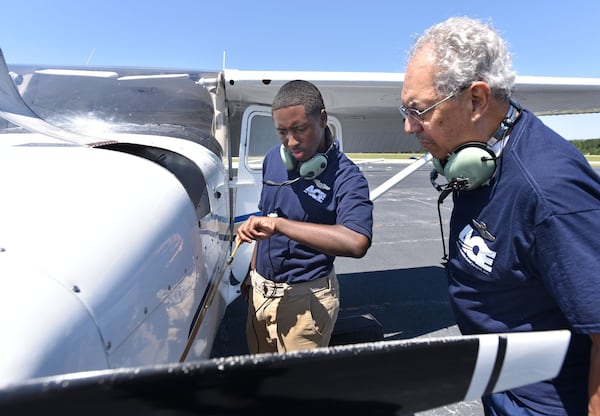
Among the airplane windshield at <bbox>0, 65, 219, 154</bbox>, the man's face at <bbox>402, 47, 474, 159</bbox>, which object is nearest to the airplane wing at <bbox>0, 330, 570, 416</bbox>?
the man's face at <bbox>402, 47, 474, 159</bbox>

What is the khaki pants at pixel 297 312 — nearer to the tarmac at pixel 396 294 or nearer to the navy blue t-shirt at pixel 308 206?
the navy blue t-shirt at pixel 308 206

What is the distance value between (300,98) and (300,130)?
0.15 meters

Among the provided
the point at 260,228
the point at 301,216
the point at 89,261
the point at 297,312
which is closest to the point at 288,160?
the point at 301,216

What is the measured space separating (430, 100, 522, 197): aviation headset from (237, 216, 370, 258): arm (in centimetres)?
62

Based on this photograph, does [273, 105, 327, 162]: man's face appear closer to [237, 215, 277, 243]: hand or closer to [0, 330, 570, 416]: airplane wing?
[237, 215, 277, 243]: hand

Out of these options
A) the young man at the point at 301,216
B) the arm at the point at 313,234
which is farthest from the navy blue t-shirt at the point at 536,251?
the young man at the point at 301,216

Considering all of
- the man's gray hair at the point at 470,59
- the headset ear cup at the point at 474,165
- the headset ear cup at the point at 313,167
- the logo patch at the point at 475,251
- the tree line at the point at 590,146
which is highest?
Answer: the man's gray hair at the point at 470,59

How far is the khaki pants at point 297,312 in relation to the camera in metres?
2.08

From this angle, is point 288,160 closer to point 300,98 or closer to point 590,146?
point 300,98

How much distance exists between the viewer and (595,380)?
91 cm

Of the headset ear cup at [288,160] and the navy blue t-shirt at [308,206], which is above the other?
the headset ear cup at [288,160]

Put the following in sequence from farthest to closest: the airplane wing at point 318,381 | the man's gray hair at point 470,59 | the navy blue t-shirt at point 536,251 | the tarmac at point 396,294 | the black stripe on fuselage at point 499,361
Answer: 1. the tarmac at point 396,294
2. the man's gray hair at point 470,59
3. the navy blue t-shirt at point 536,251
4. the black stripe on fuselage at point 499,361
5. the airplane wing at point 318,381

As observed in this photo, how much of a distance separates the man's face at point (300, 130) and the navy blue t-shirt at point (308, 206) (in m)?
0.13

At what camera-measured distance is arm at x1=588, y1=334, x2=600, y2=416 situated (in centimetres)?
89
